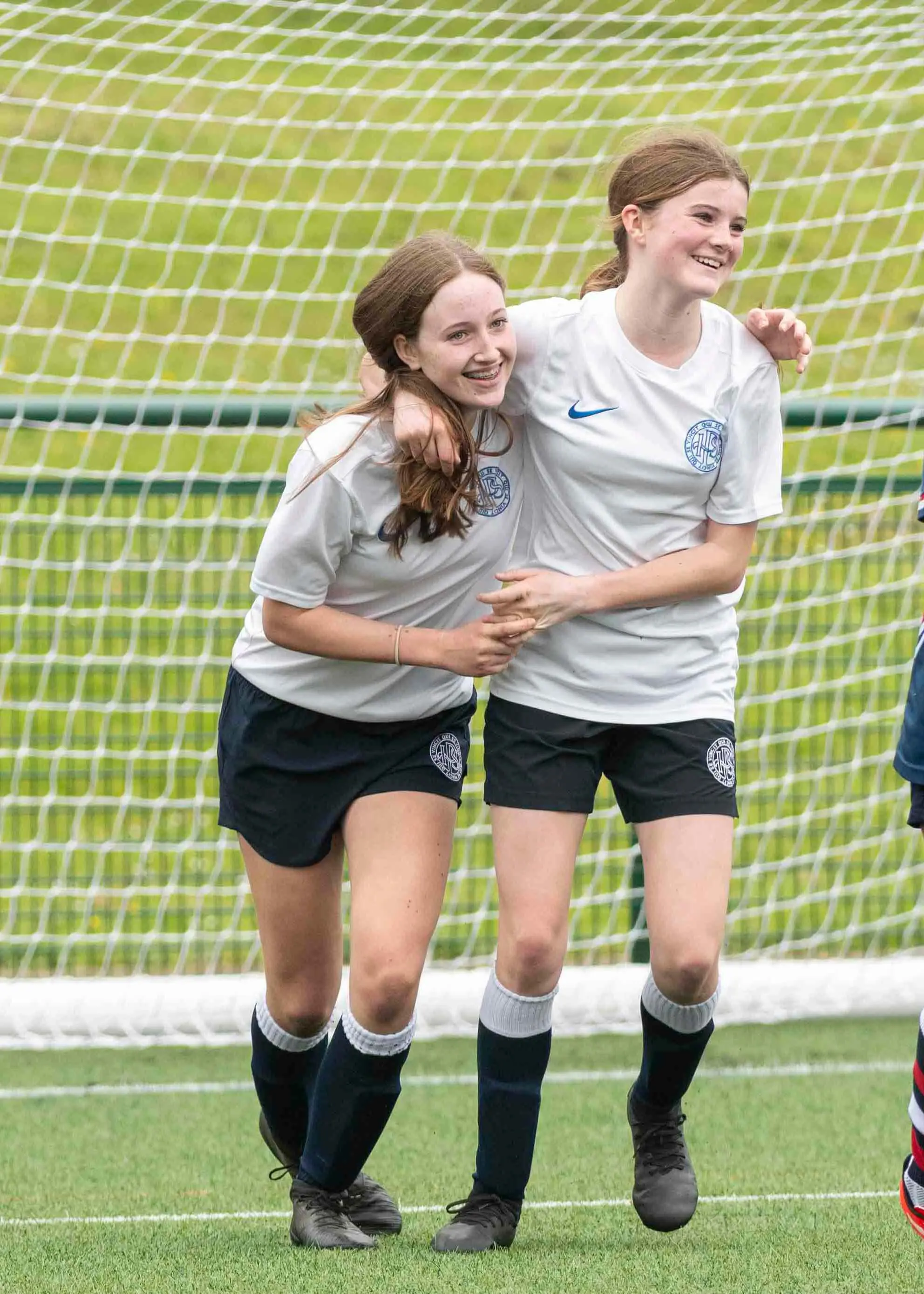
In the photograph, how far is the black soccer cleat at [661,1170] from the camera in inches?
122

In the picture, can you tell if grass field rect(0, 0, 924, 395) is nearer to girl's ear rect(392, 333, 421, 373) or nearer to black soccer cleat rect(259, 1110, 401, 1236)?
girl's ear rect(392, 333, 421, 373)

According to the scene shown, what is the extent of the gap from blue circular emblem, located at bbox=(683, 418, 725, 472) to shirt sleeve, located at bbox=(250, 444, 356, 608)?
574 mm

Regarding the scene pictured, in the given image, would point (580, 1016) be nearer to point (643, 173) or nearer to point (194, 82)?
point (643, 173)

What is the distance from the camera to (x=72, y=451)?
31.6 feet

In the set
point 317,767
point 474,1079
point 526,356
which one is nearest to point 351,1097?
point 317,767

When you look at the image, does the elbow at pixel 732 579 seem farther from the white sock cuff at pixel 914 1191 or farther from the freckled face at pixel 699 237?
the white sock cuff at pixel 914 1191

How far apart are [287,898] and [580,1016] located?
2.14 m

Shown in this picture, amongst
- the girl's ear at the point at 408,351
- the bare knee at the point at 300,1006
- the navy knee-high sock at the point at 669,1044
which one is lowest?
the bare knee at the point at 300,1006

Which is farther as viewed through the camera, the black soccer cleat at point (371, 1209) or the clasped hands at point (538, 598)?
the black soccer cleat at point (371, 1209)

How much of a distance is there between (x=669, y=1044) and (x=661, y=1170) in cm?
22

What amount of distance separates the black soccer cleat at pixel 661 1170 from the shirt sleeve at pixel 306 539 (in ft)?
3.60

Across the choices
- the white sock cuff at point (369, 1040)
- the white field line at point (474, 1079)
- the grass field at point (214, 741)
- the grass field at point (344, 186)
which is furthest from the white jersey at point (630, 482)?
the grass field at point (344, 186)

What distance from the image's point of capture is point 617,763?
123 inches

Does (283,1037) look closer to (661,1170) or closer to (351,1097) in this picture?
(351,1097)
